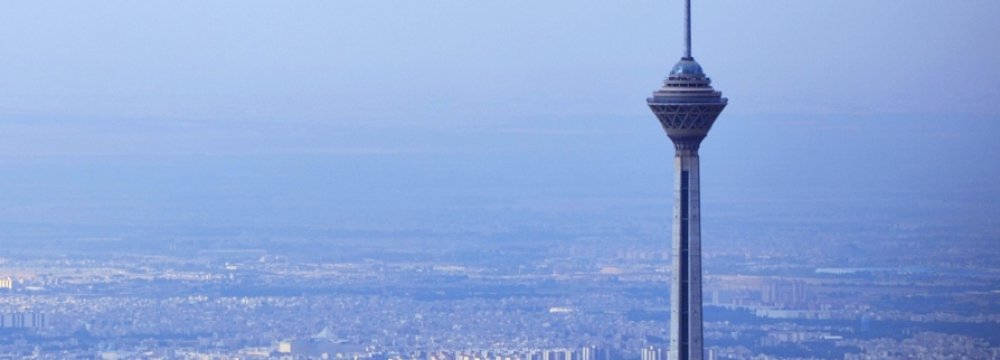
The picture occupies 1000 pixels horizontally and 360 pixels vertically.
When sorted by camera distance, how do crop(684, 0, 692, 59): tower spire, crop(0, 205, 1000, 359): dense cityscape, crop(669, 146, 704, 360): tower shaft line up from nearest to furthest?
crop(669, 146, 704, 360): tower shaft, crop(684, 0, 692, 59): tower spire, crop(0, 205, 1000, 359): dense cityscape

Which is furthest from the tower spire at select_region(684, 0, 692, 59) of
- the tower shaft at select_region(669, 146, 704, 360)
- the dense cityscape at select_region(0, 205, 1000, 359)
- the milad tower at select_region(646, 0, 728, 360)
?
the dense cityscape at select_region(0, 205, 1000, 359)

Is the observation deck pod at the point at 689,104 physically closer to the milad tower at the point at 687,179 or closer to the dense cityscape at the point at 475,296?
the milad tower at the point at 687,179

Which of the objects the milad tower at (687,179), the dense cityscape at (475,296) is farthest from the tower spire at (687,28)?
the dense cityscape at (475,296)

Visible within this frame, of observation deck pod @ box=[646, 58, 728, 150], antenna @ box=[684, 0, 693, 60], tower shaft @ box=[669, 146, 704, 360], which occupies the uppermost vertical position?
antenna @ box=[684, 0, 693, 60]

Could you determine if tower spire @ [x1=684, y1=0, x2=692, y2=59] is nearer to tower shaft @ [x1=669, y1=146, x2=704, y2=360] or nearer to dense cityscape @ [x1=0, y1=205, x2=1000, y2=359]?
tower shaft @ [x1=669, y1=146, x2=704, y2=360]

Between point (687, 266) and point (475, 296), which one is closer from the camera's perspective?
point (687, 266)

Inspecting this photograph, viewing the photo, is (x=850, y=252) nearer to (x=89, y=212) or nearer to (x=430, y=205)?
(x=430, y=205)

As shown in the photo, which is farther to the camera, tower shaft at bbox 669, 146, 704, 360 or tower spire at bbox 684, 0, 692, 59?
tower spire at bbox 684, 0, 692, 59

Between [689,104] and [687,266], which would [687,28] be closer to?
[689,104]

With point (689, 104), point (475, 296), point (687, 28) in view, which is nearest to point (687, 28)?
point (687, 28)

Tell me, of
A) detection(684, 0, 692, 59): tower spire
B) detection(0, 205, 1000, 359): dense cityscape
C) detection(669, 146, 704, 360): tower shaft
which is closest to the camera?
detection(669, 146, 704, 360): tower shaft
